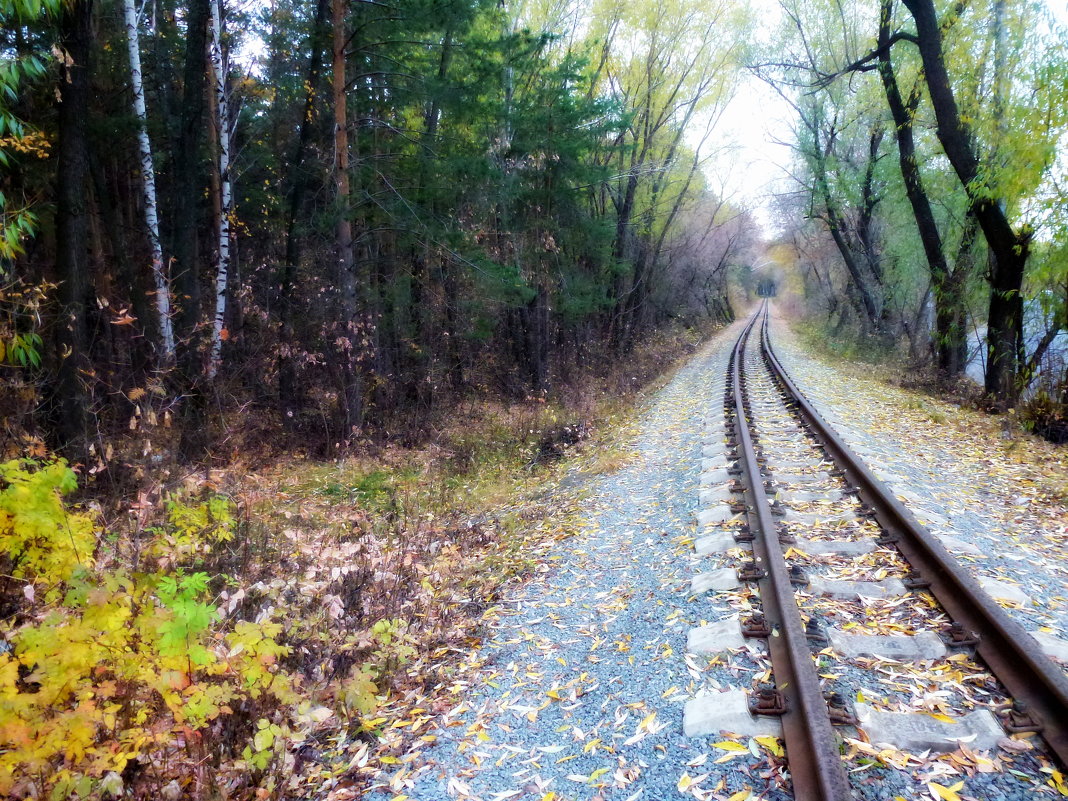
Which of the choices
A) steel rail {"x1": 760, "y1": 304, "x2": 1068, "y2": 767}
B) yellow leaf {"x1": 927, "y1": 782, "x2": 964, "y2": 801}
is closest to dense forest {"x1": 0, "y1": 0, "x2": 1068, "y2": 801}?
yellow leaf {"x1": 927, "y1": 782, "x2": 964, "y2": 801}

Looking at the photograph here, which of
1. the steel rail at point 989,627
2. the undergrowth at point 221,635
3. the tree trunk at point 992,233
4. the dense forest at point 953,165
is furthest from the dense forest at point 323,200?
the tree trunk at point 992,233

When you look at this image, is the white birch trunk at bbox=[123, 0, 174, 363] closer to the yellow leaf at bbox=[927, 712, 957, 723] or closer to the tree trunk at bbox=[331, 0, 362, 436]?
the tree trunk at bbox=[331, 0, 362, 436]

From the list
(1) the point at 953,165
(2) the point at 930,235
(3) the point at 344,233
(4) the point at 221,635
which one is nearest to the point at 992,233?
(1) the point at 953,165

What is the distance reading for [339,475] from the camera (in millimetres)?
9656

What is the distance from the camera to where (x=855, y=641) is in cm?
362

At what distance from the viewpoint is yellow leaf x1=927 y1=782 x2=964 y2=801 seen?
2.49 m

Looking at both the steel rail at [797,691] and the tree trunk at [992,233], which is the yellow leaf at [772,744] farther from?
the tree trunk at [992,233]

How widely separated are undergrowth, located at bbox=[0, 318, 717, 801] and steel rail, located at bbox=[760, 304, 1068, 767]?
9.86 feet

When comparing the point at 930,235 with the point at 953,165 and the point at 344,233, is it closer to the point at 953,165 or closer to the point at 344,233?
the point at 953,165

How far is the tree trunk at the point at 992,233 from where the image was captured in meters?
10.7

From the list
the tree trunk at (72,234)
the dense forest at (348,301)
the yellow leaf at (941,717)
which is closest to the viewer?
the yellow leaf at (941,717)

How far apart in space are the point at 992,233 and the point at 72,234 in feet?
47.3

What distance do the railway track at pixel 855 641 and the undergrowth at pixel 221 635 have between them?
5.88ft

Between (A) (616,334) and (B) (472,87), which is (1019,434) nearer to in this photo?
(B) (472,87)
